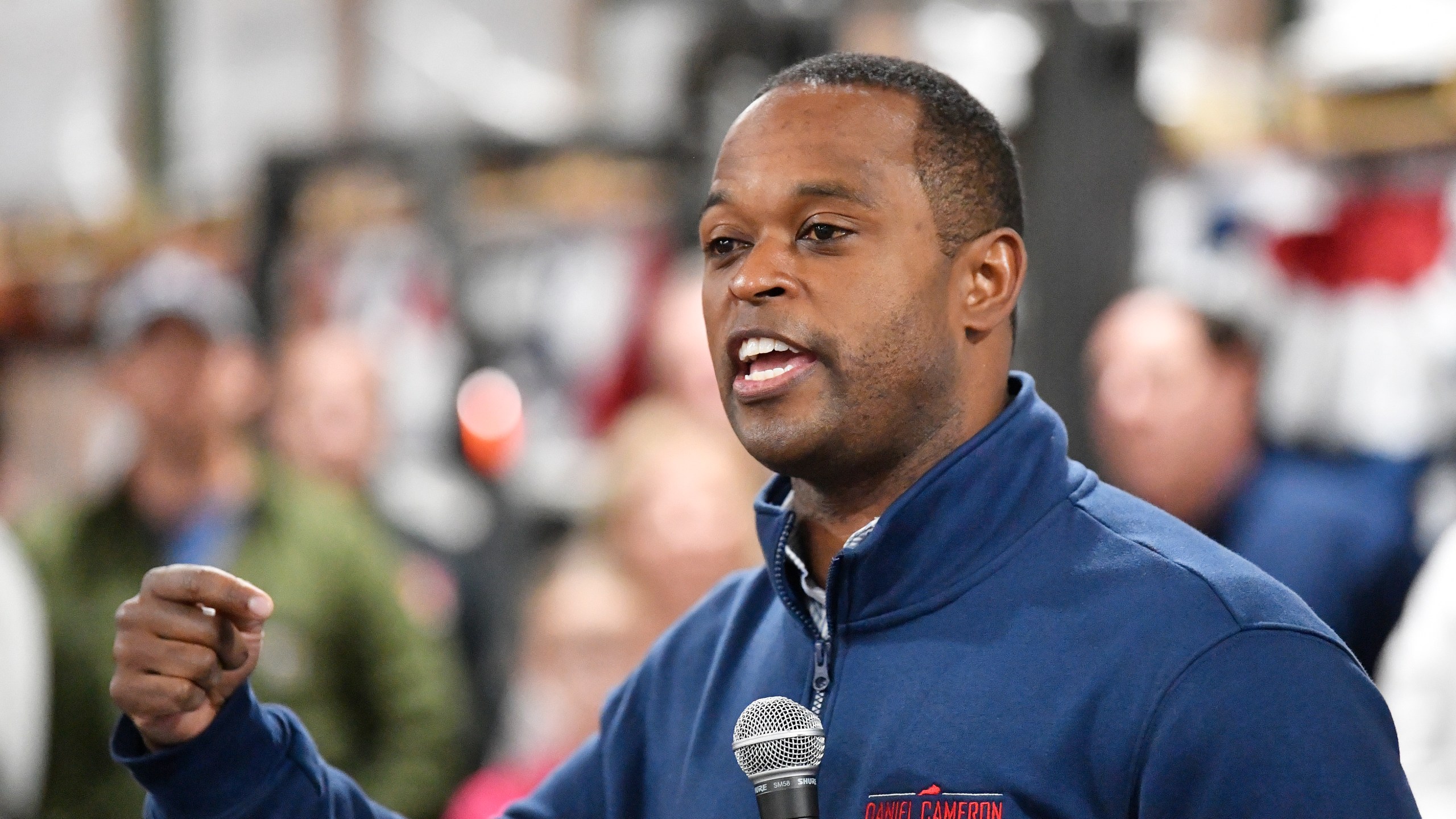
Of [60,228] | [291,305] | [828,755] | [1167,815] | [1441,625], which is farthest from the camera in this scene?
[60,228]

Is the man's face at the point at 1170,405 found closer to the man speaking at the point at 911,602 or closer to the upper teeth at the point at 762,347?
the man speaking at the point at 911,602

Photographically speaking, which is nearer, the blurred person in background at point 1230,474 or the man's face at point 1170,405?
the blurred person in background at point 1230,474

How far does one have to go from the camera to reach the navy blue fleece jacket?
1.33m

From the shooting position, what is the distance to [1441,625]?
253 cm

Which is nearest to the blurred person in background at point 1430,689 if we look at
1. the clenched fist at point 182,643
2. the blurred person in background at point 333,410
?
the clenched fist at point 182,643

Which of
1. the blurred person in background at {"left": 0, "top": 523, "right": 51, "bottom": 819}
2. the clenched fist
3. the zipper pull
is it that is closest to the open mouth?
the zipper pull

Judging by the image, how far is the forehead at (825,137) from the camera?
5.11 feet

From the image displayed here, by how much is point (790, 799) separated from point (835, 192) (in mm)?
524

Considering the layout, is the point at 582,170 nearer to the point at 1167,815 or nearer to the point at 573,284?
the point at 573,284

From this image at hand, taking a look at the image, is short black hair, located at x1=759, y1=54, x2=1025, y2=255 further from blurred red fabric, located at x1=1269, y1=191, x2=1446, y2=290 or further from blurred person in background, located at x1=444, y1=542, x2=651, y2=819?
blurred red fabric, located at x1=1269, y1=191, x2=1446, y2=290

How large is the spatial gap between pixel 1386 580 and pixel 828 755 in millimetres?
2376

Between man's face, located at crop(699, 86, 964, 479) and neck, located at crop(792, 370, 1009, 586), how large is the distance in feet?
0.05

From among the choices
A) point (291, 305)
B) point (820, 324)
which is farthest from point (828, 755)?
point (291, 305)

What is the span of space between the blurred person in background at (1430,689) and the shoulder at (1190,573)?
1.09 meters
